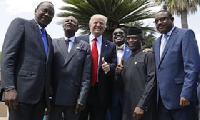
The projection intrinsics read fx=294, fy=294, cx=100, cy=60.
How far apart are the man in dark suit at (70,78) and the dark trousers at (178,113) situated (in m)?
0.92

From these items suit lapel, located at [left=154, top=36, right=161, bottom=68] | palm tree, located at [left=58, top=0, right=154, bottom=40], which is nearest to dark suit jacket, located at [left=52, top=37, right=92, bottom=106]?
suit lapel, located at [left=154, top=36, right=161, bottom=68]

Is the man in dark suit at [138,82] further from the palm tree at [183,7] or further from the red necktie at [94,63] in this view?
the palm tree at [183,7]

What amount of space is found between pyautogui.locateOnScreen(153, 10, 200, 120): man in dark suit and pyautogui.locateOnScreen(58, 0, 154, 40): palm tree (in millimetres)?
12314

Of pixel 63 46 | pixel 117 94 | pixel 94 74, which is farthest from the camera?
pixel 117 94

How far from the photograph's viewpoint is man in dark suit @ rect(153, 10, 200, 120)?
3182 mm

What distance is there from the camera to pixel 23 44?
310cm

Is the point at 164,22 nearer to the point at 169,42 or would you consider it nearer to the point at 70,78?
the point at 169,42

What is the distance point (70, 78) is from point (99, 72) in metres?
0.48

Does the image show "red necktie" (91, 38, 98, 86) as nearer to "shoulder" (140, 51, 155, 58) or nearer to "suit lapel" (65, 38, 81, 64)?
"suit lapel" (65, 38, 81, 64)

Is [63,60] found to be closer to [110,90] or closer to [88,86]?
[88,86]

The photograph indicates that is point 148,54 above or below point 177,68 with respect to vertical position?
above

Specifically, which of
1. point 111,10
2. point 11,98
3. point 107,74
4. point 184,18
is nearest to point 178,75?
point 107,74

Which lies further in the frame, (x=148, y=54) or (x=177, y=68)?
(x=148, y=54)

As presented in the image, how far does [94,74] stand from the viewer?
12.6ft
